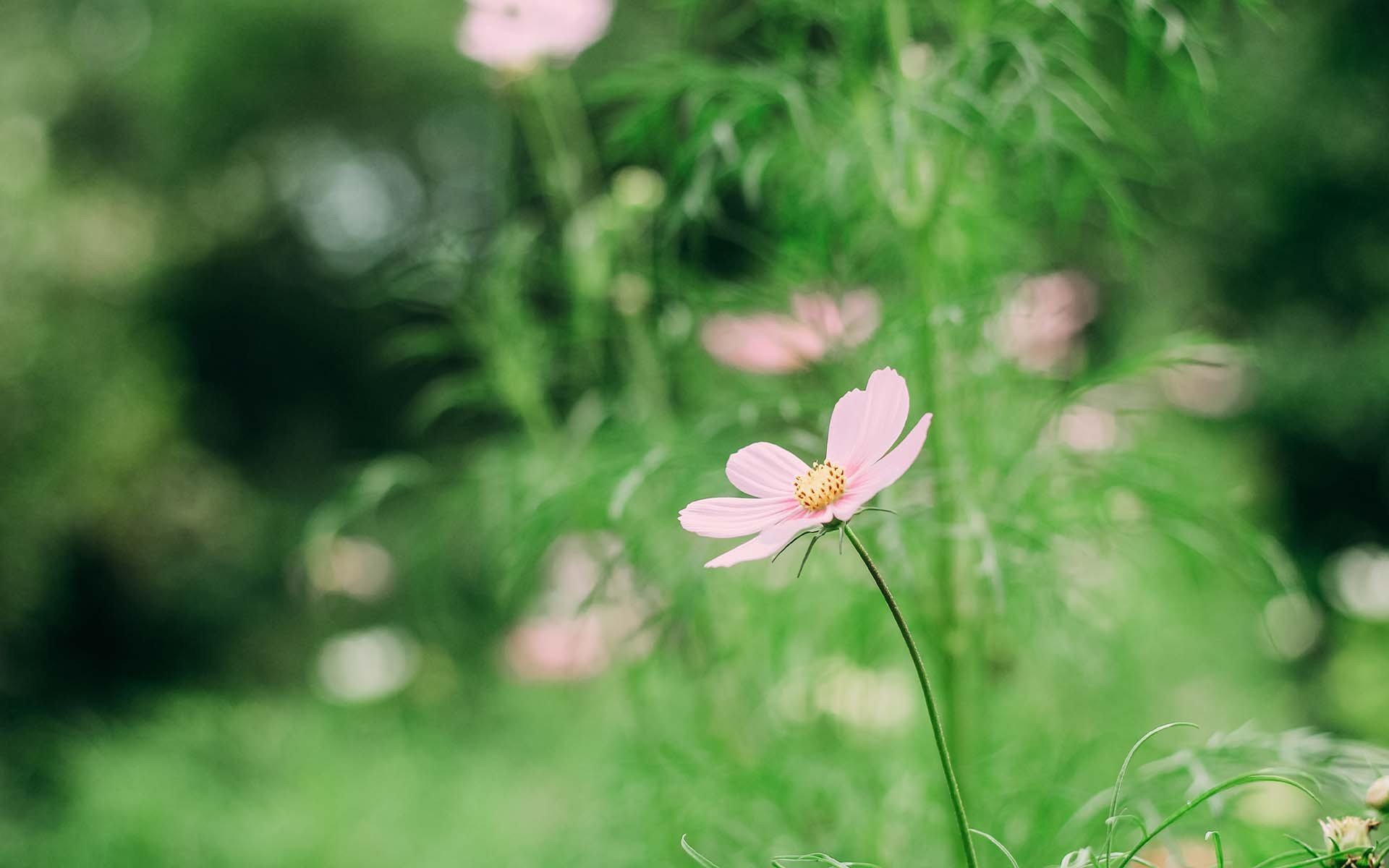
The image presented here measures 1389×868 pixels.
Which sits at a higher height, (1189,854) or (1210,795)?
(1210,795)

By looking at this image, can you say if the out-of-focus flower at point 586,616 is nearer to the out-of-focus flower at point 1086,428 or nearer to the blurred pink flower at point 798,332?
the blurred pink flower at point 798,332

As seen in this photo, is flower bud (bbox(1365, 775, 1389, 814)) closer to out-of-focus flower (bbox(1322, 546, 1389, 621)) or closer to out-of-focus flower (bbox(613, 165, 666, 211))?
out-of-focus flower (bbox(613, 165, 666, 211))

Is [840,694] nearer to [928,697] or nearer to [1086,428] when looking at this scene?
[1086,428]

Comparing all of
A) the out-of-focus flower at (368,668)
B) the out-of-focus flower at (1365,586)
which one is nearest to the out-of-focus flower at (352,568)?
the out-of-focus flower at (368,668)

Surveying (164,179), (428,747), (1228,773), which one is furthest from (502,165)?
(164,179)

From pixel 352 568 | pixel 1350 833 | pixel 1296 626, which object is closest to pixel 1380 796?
pixel 1350 833

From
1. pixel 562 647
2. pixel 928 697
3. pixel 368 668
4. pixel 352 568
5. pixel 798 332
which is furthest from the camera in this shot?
pixel 368 668
